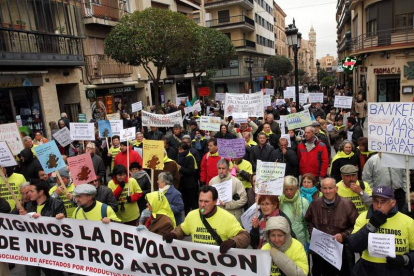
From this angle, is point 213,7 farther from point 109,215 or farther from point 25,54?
point 109,215

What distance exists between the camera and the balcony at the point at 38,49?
559 inches

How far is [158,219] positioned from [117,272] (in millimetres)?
804

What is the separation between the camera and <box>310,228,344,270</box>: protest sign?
3.88m

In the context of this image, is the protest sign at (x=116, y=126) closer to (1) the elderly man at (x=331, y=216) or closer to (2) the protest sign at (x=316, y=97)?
(1) the elderly man at (x=331, y=216)

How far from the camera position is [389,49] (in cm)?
2131

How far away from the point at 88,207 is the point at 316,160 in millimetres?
4329

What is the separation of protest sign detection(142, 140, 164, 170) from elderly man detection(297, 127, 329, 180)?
2.81m

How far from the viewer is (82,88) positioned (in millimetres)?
19656

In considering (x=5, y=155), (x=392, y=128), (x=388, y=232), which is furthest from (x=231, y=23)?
(x=388, y=232)

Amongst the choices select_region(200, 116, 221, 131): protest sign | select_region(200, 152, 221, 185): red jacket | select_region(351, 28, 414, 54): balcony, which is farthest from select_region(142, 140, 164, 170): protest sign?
select_region(351, 28, 414, 54): balcony

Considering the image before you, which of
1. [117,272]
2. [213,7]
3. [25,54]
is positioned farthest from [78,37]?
[213,7]

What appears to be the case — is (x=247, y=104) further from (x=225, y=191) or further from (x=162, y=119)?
(x=225, y=191)

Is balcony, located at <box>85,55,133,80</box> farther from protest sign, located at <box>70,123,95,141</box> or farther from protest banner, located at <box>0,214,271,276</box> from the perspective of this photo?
protest banner, located at <box>0,214,271,276</box>

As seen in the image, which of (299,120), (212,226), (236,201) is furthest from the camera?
→ (299,120)
